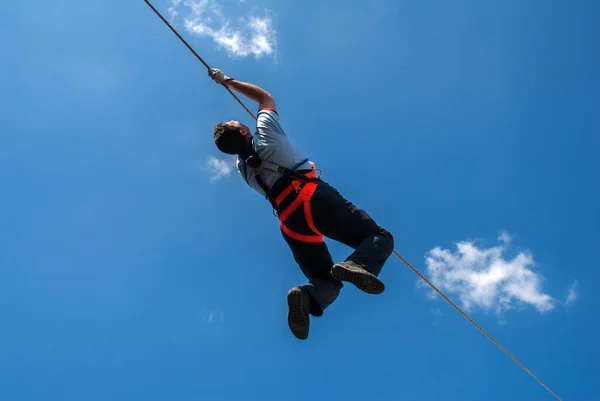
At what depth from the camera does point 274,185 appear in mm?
4367

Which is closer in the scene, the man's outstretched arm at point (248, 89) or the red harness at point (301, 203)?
the red harness at point (301, 203)

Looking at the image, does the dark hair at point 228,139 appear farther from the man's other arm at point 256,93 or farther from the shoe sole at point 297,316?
the shoe sole at point 297,316

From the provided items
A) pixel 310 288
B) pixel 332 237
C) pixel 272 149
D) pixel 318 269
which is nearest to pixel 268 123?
pixel 272 149

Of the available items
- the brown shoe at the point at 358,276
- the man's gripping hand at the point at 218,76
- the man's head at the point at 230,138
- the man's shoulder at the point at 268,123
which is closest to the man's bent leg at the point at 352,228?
the brown shoe at the point at 358,276

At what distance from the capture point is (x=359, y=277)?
3641mm

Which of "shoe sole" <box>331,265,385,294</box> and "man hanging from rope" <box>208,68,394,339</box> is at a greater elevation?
"man hanging from rope" <box>208,68,394,339</box>

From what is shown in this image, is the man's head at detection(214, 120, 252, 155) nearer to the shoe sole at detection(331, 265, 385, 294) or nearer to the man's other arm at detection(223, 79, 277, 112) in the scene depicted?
the man's other arm at detection(223, 79, 277, 112)

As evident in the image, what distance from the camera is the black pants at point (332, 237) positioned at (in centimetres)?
399

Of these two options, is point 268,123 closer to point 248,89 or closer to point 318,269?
point 248,89

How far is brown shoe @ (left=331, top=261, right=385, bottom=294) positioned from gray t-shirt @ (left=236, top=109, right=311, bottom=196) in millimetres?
1090

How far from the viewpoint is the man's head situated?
430 cm

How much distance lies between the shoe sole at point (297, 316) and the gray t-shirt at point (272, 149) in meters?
1.02

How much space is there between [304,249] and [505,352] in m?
2.83

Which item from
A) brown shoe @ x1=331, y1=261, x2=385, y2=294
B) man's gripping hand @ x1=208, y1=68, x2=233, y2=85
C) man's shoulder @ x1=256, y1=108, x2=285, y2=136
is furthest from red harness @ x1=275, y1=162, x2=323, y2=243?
man's gripping hand @ x1=208, y1=68, x2=233, y2=85
